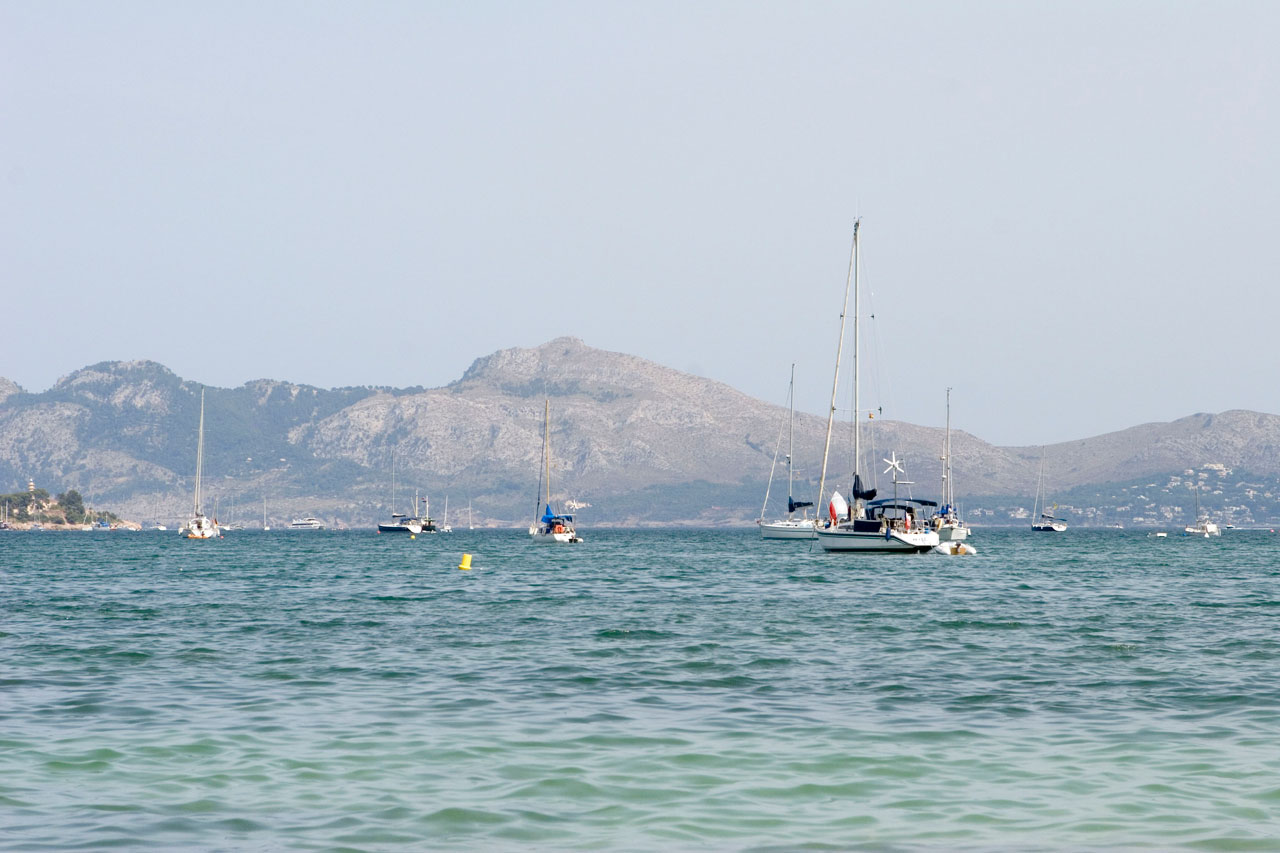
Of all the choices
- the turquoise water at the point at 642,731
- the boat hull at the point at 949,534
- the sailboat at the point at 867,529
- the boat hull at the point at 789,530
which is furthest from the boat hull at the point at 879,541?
the boat hull at the point at 789,530

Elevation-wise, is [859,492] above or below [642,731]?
above

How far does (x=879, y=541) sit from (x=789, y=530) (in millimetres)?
60812

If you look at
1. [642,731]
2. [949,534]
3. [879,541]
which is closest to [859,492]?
[879,541]

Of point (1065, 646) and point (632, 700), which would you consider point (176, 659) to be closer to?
point (632, 700)

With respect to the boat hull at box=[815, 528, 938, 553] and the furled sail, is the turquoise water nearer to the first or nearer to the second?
the boat hull at box=[815, 528, 938, 553]

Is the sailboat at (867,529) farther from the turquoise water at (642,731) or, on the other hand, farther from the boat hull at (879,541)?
the turquoise water at (642,731)

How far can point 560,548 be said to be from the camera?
148000 mm

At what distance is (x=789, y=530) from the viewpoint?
152 m

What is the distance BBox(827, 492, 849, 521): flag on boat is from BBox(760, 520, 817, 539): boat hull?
153ft

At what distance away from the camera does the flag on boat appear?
314 ft

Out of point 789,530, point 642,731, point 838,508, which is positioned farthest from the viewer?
point 789,530

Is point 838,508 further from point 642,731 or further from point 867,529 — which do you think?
point 642,731

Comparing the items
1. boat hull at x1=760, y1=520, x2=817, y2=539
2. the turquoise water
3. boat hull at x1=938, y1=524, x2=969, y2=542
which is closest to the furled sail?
Result: boat hull at x1=938, y1=524, x2=969, y2=542

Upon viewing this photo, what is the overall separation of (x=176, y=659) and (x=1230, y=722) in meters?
21.6
